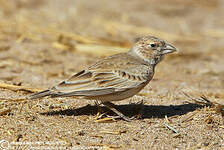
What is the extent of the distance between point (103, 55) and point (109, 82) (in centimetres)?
445

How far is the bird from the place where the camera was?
5440 millimetres

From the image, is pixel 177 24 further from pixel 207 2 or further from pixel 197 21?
pixel 207 2

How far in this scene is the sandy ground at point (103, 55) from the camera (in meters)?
5.15

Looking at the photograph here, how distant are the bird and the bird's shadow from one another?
30 cm

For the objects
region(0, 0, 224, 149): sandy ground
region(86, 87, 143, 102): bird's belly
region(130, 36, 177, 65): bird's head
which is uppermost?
region(130, 36, 177, 65): bird's head

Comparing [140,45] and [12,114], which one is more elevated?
[140,45]

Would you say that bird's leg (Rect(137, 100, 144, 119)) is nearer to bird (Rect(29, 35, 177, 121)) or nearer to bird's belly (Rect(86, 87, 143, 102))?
bird (Rect(29, 35, 177, 121))

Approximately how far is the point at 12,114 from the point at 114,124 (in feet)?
4.72

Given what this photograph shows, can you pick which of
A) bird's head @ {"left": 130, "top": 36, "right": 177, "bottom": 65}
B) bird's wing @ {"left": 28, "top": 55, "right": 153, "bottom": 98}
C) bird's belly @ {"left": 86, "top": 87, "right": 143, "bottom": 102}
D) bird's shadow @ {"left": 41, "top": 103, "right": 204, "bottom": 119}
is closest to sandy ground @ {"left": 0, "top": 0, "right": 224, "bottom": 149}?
bird's shadow @ {"left": 41, "top": 103, "right": 204, "bottom": 119}

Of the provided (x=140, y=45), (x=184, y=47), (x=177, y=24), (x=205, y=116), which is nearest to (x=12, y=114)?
(x=140, y=45)

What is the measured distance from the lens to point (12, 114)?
18.2 ft

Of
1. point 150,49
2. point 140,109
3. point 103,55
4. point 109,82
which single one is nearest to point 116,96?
point 109,82

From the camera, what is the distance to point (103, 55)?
10062mm

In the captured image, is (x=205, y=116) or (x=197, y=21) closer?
(x=205, y=116)
